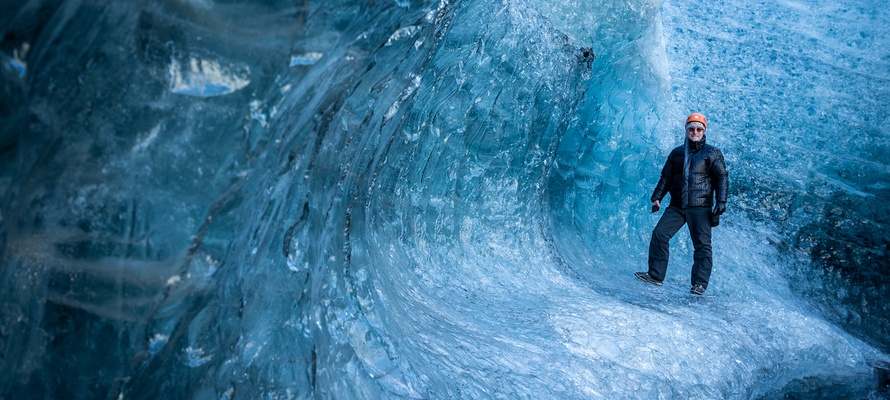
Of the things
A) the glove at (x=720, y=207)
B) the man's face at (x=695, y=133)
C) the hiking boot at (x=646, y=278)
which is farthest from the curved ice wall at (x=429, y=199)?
the man's face at (x=695, y=133)

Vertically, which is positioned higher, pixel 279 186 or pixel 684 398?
pixel 279 186

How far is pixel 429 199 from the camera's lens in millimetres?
4613

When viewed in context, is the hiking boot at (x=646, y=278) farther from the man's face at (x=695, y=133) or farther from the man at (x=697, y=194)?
the man's face at (x=695, y=133)

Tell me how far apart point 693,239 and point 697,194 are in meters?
0.33

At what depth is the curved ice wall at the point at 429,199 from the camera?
1.67 meters

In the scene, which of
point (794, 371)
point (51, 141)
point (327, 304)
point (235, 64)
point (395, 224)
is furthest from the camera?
point (395, 224)

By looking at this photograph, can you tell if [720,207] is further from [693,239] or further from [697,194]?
[693,239]

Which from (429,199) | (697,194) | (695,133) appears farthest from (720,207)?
(429,199)

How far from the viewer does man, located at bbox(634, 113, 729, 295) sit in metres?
4.73

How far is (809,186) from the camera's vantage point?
18.9 ft

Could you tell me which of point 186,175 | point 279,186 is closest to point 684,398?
point 279,186

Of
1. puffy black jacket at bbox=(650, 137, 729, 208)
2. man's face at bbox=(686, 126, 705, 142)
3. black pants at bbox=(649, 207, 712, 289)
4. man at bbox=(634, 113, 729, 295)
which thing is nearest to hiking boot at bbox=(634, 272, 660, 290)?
black pants at bbox=(649, 207, 712, 289)

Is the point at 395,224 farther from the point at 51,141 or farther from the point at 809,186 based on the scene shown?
the point at 809,186

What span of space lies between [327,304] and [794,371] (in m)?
2.93
